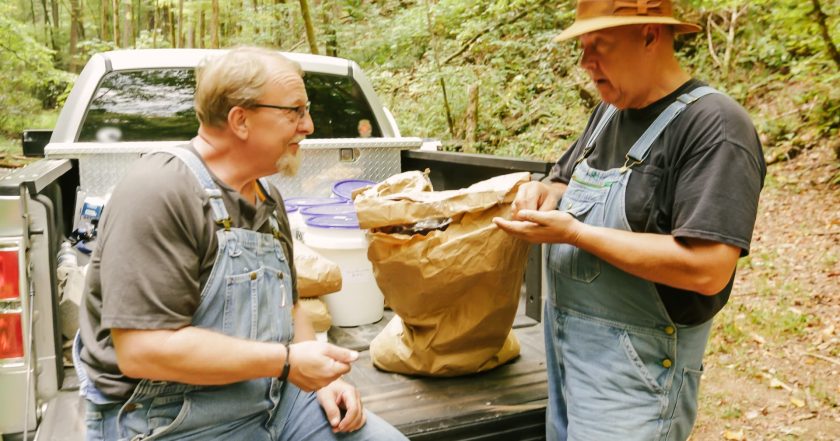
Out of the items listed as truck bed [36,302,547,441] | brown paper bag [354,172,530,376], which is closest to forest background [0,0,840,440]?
truck bed [36,302,547,441]

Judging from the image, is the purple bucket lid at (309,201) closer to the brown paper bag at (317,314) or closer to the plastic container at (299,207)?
the plastic container at (299,207)

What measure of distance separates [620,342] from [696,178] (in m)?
0.50

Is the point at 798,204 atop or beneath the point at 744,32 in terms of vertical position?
beneath

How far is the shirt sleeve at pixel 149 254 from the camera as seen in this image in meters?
A: 1.41

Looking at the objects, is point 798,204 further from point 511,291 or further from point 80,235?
point 80,235

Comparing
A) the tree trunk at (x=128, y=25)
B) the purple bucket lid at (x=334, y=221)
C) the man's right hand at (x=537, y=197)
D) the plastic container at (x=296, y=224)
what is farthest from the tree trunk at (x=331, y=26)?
the tree trunk at (x=128, y=25)

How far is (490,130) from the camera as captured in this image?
10148 mm

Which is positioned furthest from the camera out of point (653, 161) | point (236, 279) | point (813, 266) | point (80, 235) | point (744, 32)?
point (744, 32)

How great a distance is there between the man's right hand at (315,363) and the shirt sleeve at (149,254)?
0.27 meters

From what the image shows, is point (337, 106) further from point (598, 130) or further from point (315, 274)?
point (598, 130)

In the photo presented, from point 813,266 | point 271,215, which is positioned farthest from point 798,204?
point 271,215

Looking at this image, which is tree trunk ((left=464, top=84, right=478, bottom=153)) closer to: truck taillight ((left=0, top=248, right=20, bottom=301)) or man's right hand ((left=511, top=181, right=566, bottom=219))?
man's right hand ((left=511, top=181, right=566, bottom=219))

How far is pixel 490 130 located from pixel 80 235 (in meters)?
7.84

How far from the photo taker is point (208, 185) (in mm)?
1595
